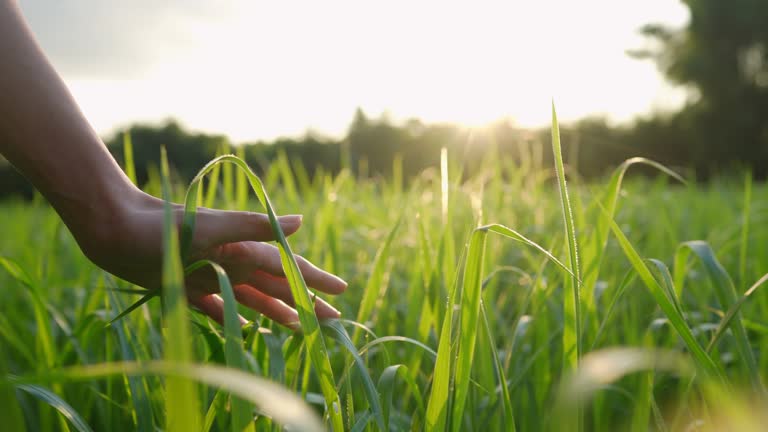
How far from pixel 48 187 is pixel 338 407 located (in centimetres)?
39

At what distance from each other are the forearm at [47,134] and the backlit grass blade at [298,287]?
0.44 feet

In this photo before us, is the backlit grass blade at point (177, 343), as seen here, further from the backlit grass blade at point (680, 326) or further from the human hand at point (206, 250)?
the backlit grass blade at point (680, 326)

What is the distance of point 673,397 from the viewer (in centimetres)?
115

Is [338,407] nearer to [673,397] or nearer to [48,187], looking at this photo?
[48,187]

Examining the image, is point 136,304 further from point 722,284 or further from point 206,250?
point 722,284

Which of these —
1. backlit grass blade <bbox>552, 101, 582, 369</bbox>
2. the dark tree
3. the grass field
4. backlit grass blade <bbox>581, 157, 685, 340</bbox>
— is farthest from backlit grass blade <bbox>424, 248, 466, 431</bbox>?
the dark tree

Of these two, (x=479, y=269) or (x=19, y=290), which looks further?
(x=19, y=290)

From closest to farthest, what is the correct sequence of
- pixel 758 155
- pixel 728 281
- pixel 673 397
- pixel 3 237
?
pixel 728 281, pixel 673 397, pixel 3 237, pixel 758 155

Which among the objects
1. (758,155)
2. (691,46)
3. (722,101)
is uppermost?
(691,46)

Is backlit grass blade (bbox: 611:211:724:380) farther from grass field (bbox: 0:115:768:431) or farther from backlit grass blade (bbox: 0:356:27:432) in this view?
backlit grass blade (bbox: 0:356:27:432)

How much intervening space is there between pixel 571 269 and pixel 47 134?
557 millimetres

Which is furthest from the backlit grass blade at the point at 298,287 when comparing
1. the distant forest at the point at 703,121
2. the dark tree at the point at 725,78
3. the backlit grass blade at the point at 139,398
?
the dark tree at the point at 725,78

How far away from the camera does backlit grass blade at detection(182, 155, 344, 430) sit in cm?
54

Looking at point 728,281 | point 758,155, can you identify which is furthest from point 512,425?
point 758,155
